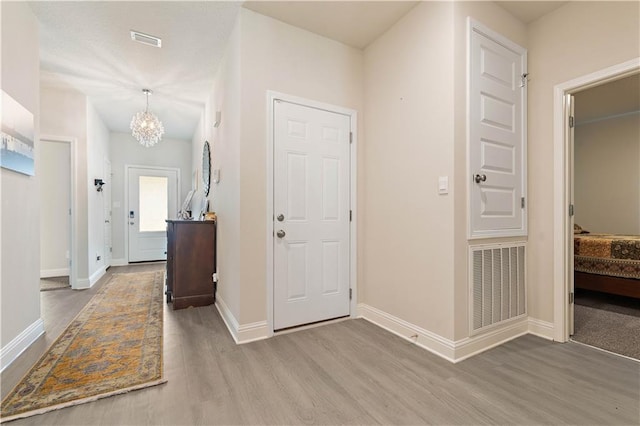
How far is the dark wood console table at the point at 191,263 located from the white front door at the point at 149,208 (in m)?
3.36

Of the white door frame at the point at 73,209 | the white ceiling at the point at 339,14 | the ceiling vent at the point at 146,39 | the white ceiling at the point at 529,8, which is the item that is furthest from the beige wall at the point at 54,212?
the white ceiling at the point at 529,8

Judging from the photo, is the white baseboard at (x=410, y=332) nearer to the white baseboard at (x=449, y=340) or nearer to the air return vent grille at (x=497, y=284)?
the white baseboard at (x=449, y=340)

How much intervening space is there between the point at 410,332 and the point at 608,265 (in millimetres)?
2897

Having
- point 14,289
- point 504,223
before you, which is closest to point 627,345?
point 504,223

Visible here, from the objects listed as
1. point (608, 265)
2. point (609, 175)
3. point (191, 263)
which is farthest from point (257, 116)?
point (609, 175)

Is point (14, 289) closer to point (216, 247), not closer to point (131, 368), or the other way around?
point (131, 368)

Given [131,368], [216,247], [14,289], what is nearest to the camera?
[131,368]

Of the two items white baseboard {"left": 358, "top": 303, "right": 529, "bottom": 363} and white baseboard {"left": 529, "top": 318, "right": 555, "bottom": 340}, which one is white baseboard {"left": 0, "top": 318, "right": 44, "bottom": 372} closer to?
white baseboard {"left": 358, "top": 303, "right": 529, "bottom": 363}

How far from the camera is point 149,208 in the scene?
21.1 ft

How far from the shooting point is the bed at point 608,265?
3.34 metres

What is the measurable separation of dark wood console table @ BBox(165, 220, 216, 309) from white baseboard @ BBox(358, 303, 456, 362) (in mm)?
1781

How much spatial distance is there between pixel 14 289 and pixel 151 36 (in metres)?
2.45

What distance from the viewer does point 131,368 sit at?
1972 millimetres

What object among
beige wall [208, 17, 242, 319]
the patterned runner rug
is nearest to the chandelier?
beige wall [208, 17, 242, 319]
